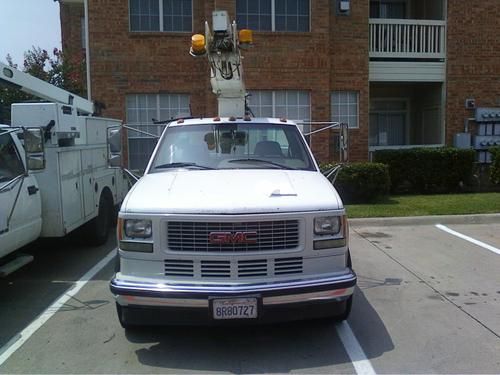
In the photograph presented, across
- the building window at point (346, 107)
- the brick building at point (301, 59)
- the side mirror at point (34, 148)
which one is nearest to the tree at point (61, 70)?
the brick building at point (301, 59)

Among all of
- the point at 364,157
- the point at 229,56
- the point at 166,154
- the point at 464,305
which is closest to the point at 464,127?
the point at 364,157

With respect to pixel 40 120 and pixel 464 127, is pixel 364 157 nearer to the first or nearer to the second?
pixel 464 127

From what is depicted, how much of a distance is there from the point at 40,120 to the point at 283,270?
14.5ft

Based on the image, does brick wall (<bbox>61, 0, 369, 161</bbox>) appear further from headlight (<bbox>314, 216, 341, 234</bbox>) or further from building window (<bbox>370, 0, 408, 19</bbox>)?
headlight (<bbox>314, 216, 341, 234</bbox>)

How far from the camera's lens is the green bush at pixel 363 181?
11734mm

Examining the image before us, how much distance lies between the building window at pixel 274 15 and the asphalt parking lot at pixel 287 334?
335 inches

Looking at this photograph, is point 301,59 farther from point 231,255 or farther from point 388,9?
point 231,255

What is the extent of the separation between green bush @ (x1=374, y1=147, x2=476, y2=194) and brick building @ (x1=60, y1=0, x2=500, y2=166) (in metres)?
1.12

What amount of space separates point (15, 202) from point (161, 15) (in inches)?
356

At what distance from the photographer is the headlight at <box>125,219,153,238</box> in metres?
4.27

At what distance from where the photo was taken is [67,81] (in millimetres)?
17188

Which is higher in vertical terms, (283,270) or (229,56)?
(229,56)

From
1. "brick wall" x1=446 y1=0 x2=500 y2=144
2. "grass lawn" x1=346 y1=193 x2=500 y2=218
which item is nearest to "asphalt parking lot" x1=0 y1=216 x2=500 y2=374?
"grass lawn" x1=346 y1=193 x2=500 y2=218

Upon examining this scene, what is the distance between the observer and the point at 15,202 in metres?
5.84
